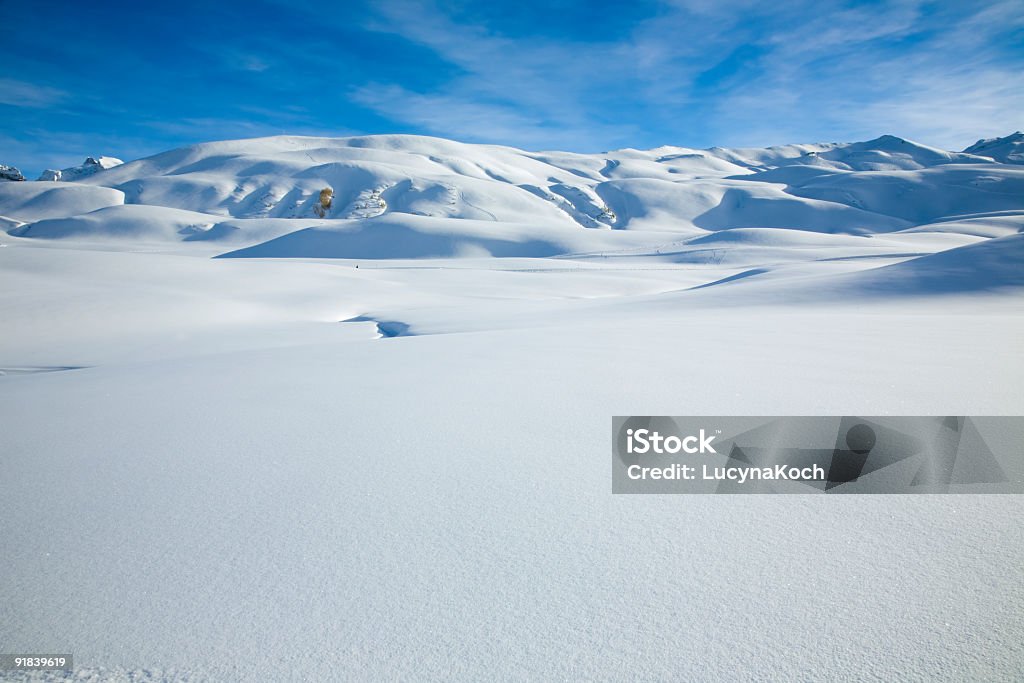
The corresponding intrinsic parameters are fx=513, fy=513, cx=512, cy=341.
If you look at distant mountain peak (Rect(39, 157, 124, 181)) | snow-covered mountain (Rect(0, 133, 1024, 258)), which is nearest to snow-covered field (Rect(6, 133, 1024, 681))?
snow-covered mountain (Rect(0, 133, 1024, 258))

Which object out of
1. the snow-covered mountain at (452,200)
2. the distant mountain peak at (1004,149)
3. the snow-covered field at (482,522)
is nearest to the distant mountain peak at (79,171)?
the snow-covered mountain at (452,200)

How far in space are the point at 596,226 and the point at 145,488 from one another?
223ft

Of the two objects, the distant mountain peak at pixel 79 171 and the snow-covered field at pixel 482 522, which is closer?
the snow-covered field at pixel 482 522

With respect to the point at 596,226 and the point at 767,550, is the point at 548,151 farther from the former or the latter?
the point at 767,550

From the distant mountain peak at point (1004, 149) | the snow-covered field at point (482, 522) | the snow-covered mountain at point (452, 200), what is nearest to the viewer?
the snow-covered field at point (482, 522)

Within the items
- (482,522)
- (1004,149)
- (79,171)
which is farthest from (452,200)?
(1004,149)

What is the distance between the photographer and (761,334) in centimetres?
532

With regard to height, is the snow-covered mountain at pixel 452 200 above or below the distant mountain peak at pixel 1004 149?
below

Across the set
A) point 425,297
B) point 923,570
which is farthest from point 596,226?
point 923,570

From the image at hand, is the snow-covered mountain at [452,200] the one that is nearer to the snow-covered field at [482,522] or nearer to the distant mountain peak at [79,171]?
the distant mountain peak at [79,171]

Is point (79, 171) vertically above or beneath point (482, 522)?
above

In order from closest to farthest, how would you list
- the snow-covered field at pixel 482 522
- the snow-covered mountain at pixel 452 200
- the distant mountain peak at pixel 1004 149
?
1. the snow-covered field at pixel 482 522
2. the snow-covered mountain at pixel 452 200
3. the distant mountain peak at pixel 1004 149

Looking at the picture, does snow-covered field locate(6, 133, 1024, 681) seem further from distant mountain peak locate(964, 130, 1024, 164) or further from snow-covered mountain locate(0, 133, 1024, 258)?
distant mountain peak locate(964, 130, 1024, 164)

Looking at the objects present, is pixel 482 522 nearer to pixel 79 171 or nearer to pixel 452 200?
pixel 452 200
